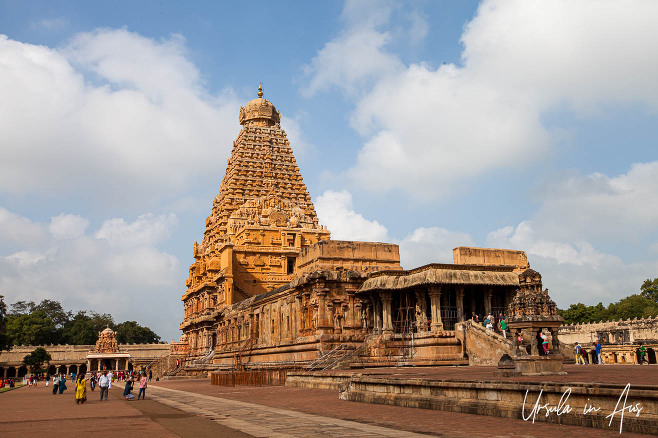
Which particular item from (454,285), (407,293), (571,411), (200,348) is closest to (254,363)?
(407,293)

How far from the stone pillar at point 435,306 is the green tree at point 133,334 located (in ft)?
424

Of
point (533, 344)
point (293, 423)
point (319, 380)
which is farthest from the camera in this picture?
point (319, 380)

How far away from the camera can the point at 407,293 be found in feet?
111

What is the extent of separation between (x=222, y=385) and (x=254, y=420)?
69.0 feet

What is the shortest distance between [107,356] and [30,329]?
31121 mm

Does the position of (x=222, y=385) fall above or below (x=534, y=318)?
below

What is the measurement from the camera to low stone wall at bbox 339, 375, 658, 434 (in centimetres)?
984

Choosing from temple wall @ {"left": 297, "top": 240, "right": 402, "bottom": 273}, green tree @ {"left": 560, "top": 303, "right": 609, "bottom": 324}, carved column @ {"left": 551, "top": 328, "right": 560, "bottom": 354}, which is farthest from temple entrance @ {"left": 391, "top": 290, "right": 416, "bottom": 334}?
green tree @ {"left": 560, "top": 303, "right": 609, "bottom": 324}

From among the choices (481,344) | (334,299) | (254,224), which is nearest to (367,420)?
(481,344)

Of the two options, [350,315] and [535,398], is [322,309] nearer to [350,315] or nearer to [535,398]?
[350,315]

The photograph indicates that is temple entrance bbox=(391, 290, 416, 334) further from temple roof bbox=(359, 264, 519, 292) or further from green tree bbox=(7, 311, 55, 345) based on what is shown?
green tree bbox=(7, 311, 55, 345)

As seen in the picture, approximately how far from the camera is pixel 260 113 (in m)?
87.1

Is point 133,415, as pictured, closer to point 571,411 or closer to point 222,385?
point 571,411

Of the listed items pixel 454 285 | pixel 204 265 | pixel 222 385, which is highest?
pixel 204 265
